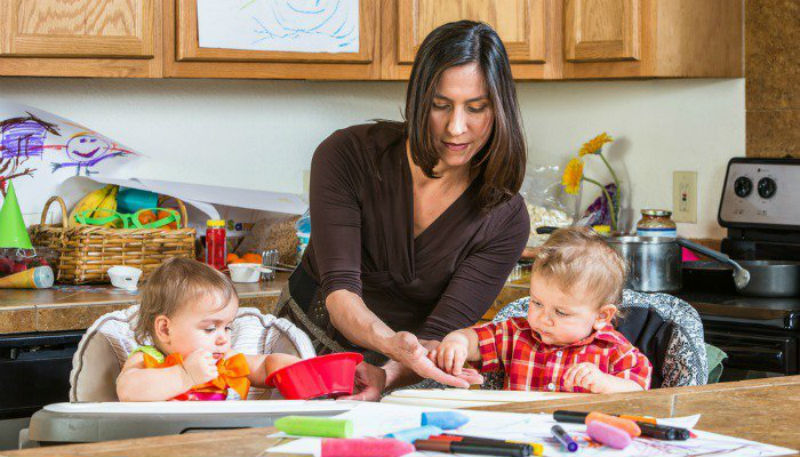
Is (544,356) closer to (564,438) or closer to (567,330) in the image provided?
(567,330)

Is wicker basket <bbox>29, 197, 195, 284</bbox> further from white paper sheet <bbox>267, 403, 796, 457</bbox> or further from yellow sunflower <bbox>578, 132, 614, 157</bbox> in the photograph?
white paper sheet <bbox>267, 403, 796, 457</bbox>

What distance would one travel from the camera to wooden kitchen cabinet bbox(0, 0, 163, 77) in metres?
2.73

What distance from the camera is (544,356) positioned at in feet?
5.81

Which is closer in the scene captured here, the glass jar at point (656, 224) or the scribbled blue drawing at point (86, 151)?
the glass jar at point (656, 224)

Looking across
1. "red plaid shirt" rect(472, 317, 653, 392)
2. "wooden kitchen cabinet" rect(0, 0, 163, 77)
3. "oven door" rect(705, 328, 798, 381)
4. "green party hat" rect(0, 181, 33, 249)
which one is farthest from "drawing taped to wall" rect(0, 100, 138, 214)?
"oven door" rect(705, 328, 798, 381)

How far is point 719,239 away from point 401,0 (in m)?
1.16

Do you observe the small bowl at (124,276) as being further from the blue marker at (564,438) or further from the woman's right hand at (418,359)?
the blue marker at (564,438)

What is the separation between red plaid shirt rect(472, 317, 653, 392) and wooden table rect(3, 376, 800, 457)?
0.39 meters

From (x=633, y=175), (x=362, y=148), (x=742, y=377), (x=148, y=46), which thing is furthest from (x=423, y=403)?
(x=633, y=175)

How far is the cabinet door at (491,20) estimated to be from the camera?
9.89ft

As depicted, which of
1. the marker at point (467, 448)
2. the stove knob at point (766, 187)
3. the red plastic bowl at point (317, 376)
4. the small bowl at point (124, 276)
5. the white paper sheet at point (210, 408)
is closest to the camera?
the marker at point (467, 448)

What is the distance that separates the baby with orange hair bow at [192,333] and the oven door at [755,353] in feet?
3.81

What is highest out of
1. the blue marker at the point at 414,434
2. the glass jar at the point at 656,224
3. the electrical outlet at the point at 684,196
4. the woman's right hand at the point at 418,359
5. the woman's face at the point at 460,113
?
the woman's face at the point at 460,113

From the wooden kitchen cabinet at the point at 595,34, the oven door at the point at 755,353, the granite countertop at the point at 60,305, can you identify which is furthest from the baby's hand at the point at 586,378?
the wooden kitchen cabinet at the point at 595,34
